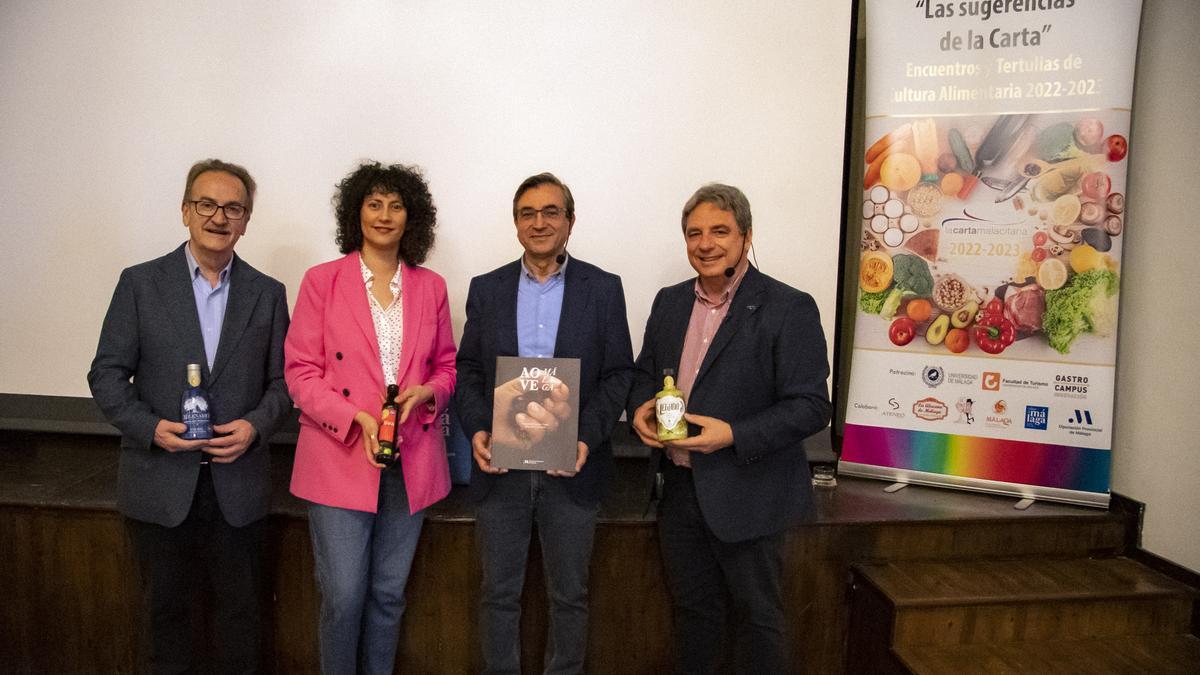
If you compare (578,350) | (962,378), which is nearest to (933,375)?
(962,378)

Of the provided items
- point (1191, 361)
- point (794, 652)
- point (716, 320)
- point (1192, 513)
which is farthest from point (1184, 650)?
point (716, 320)

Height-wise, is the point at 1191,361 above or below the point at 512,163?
below

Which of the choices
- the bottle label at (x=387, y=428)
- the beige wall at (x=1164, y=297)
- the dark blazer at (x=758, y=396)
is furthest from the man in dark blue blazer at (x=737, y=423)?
the beige wall at (x=1164, y=297)

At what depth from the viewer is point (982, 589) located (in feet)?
7.37

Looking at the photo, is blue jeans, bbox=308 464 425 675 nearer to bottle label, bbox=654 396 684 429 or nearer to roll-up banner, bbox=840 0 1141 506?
bottle label, bbox=654 396 684 429

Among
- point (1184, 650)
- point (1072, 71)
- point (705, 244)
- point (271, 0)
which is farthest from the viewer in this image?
point (271, 0)

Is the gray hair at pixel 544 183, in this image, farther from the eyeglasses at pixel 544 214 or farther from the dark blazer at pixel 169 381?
the dark blazer at pixel 169 381

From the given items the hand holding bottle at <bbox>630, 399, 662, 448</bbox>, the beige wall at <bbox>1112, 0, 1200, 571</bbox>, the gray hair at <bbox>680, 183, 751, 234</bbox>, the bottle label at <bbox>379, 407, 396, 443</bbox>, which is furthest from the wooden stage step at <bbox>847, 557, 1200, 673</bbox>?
the bottle label at <bbox>379, 407, 396, 443</bbox>

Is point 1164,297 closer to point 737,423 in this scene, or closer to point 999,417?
point 999,417

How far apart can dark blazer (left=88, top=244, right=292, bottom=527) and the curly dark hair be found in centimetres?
35

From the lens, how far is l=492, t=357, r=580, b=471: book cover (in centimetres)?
182

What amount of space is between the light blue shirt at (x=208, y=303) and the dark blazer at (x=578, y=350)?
708 millimetres

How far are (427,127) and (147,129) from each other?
129 centimetres

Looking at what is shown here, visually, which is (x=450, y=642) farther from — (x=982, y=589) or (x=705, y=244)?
(x=982, y=589)
